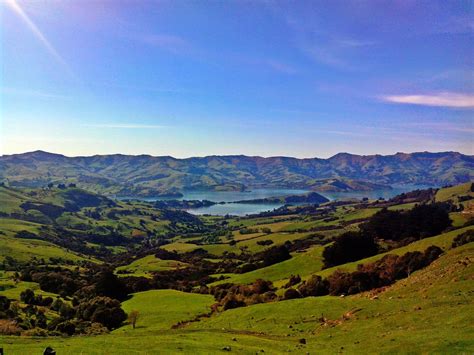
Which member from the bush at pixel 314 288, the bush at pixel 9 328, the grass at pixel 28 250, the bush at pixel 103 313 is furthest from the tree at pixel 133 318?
the grass at pixel 28 250

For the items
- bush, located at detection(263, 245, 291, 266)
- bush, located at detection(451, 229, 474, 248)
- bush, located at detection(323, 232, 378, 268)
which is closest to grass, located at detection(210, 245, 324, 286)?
bush, located at detection(323, 232, 378, 268)

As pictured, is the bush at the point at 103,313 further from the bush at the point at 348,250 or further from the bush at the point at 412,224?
the bush at the point at 412,224

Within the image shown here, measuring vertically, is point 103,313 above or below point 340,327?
below

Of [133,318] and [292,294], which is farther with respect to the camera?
[292,294]

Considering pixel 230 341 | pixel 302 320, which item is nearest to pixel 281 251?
pixel 302 320

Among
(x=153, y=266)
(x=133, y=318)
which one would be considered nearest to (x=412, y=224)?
(x=133, y=318)

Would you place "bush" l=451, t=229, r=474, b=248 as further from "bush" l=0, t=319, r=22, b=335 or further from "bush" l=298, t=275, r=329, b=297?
"bush" l=0, t=319, r=22, b=335

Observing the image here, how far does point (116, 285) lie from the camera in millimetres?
65688

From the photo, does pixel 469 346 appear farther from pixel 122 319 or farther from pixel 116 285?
pixel 116 285

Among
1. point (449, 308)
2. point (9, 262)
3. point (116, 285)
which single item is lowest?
point (9, 262)

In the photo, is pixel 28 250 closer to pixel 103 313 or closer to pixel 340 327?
pixel 103 313

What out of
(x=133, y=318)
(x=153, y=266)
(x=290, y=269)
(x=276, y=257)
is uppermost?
(x=133, y=318)

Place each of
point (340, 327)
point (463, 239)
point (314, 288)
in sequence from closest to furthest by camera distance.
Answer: point (340, 327), point (314, 288), point (463, 239)

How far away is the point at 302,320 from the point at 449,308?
1146 centimetres
